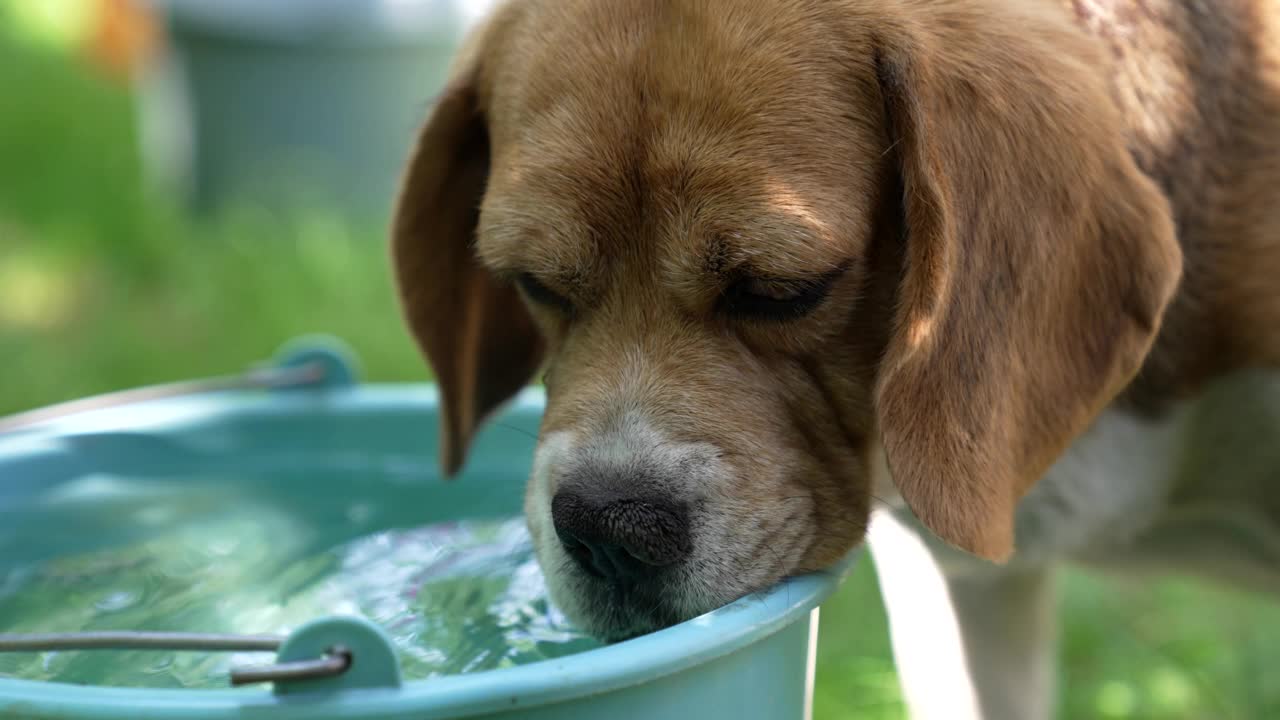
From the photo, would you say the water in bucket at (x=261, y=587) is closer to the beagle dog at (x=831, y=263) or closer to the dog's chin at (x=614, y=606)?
the dog's chin at (x=614, y=606)

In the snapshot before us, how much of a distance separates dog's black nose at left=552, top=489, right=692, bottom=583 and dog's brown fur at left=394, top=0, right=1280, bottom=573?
0.17m

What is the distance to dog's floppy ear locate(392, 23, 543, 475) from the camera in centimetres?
328

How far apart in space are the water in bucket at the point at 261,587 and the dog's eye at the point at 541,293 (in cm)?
53

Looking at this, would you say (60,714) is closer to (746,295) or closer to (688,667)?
(688,667)

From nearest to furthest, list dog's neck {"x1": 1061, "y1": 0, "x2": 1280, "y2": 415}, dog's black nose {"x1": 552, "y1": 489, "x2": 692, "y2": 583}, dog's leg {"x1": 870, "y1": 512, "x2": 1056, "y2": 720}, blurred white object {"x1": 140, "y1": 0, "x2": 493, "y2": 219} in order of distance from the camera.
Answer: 1. dog's black nose {"x1": 552, "y1": 489, "x2": 692, "y2": 583}
2. dog's neck {"x1": 1061, "y1": 0, "x2": 1280, "y2": 415}
3. dog's leg {"x1": 870, "y1": 512, "x2": 1056, "y2": 720}
4. blurred white object {"x1": 140, "y1": 0, "x2": 493, "y2": 219}

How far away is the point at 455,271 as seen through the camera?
3467 mm

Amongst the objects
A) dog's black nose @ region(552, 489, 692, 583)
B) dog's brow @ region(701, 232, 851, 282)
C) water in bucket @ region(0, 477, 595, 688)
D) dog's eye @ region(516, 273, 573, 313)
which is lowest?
water in bucket @ region(0, 477, 595, 688)

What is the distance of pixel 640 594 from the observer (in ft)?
8.13

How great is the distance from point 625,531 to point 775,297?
0.50 metres

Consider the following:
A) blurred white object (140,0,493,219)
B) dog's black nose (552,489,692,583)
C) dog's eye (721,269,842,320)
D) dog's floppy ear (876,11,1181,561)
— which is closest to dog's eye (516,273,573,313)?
dog's eye (721,269,842,320)

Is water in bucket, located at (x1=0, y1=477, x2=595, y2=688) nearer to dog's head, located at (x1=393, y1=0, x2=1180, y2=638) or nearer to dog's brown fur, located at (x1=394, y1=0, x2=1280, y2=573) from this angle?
dog's head, located at (x1=393, y1=0, x2=1180, y2=638)

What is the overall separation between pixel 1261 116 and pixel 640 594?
1625mm

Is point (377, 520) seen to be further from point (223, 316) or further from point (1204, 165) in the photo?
point (223, 316)

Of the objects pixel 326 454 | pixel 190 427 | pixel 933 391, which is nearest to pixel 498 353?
pixel 326 454
